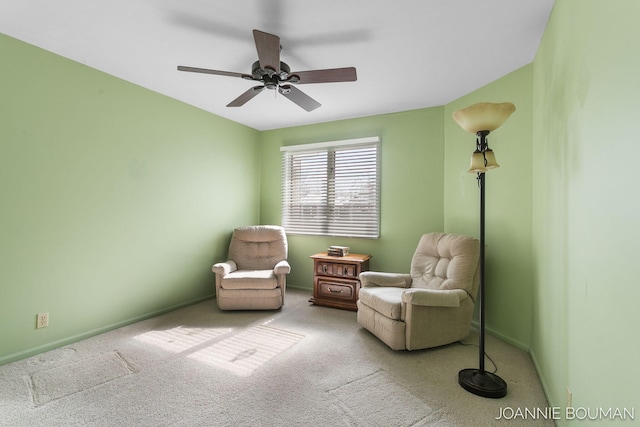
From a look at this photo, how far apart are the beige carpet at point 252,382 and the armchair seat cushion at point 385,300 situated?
1.10 ft

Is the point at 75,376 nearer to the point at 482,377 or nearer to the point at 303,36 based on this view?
the point at 482,377

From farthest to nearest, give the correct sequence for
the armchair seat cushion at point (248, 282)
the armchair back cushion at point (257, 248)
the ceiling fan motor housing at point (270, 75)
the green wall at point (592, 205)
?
the armchair back cushion at point (257, 248) < the armchair seat cushion at point (248, 282) < the ceiling fan motor housing at point (270, 75) < the green wall at point (592, 205)

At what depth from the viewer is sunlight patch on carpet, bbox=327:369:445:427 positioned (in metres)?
1.70

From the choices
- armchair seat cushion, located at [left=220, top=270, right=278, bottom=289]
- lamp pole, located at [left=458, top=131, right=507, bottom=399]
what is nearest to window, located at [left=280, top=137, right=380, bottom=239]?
armchair seat cushion, located at [left=220, top=270, right=278, bottom=289]

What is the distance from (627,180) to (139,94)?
3.95m

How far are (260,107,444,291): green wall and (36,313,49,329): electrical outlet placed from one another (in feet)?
9.86

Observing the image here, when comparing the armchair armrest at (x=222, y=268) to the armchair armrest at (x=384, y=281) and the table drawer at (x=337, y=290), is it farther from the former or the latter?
the armchair armrest at (x=384, y=281)

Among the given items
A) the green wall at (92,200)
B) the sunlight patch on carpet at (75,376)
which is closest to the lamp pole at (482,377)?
the sunlight patch on carpet at (75,376)

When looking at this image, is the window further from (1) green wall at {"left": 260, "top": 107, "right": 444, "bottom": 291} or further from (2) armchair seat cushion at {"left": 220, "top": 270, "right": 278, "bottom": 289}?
(2) armchair seat cushion at {"left": 220, "top": 270, "right": 278, "bottom": 289}

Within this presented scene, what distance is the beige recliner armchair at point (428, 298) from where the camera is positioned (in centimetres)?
248

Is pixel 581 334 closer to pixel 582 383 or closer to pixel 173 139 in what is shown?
pixel 582 383

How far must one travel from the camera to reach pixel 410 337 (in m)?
2.46

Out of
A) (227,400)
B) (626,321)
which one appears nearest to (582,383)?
(626,321)

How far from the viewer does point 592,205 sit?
48.7 inches
